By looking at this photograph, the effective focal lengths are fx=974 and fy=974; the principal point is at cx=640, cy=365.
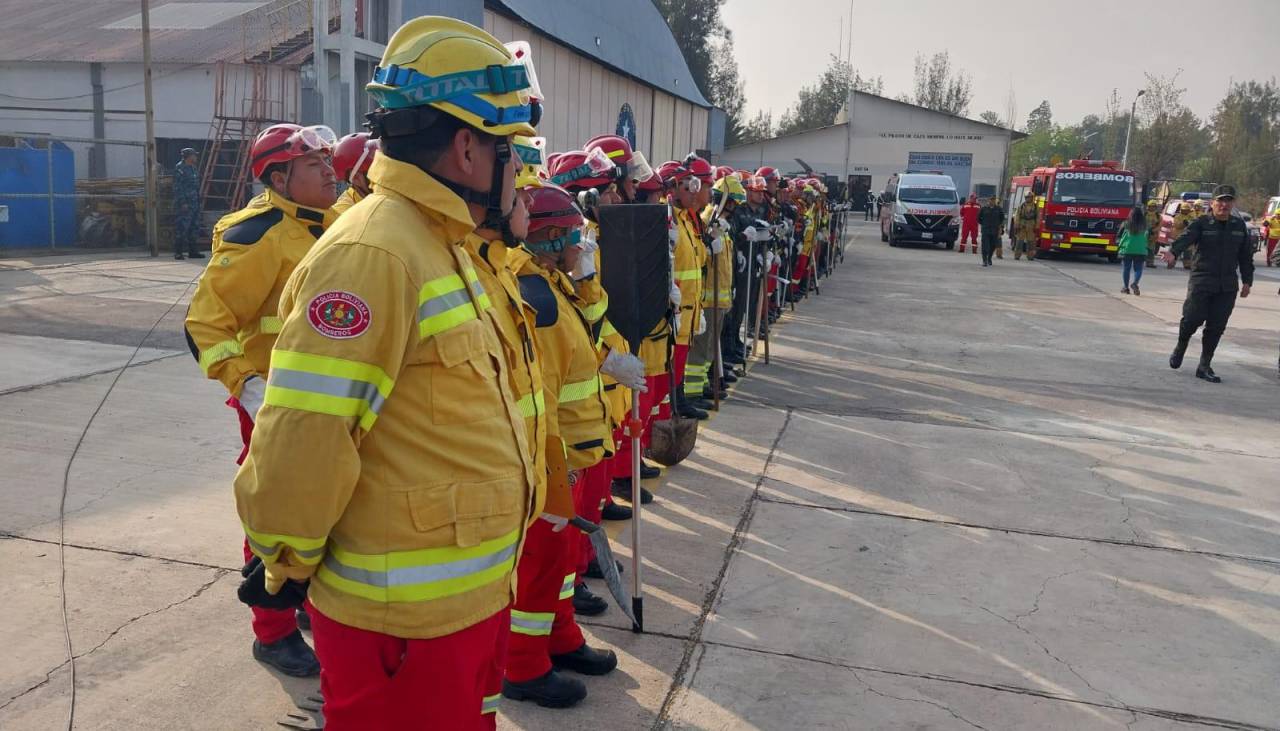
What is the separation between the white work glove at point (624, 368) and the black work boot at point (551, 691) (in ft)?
3.81

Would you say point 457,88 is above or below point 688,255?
above

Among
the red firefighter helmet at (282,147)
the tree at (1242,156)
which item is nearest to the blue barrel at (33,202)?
the red firefighter helmet at (282,147)

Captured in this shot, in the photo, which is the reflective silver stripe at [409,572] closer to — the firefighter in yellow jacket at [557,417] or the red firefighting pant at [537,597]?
the firefighter in yellow jacket at [557,417]

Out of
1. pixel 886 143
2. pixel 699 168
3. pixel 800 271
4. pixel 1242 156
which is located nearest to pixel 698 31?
pixel 886 143

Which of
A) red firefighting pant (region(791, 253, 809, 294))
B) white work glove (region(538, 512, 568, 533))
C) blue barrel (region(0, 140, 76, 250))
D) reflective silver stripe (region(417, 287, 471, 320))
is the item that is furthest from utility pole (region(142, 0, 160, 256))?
reflective silver stripe (region(417, 287, 471, 320))

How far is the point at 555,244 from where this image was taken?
3.59 m

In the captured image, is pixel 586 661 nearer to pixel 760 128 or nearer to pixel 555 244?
pixel 555 244

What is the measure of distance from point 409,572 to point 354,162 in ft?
10.1

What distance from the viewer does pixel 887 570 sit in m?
5.14

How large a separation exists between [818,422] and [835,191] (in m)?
20.0

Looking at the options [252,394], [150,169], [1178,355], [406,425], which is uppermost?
[150,169]

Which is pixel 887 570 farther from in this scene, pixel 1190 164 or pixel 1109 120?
pixel 1190 164

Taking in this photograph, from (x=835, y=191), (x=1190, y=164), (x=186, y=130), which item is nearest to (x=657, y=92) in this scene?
(x=835, y=191)

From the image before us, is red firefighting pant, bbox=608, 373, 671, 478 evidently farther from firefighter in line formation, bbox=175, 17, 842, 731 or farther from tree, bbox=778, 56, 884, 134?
tree, bbox=778, 56, 884, 134
